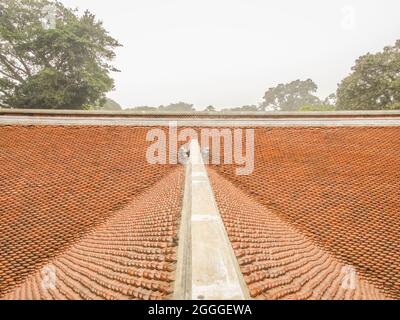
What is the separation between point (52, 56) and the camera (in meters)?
21.3

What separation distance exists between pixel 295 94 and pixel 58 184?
57.4 meters

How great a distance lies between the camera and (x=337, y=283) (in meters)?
3.44

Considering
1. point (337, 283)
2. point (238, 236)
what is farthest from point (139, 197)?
point (337, 283)

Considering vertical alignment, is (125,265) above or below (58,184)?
below

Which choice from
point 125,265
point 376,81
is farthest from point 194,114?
point 376,81

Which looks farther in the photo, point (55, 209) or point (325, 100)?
point (325, 100)

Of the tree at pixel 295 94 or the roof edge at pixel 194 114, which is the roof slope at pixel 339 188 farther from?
the tree at pixel 295 94

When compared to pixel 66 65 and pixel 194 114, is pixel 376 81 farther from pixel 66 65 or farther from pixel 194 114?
pixel 66 65

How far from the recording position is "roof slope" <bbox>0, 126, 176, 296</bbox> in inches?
213

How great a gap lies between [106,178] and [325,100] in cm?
5883

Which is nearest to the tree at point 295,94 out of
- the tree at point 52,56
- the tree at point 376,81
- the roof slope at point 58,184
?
the tree at point 376,81

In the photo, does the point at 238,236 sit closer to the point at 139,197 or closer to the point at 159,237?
the point at 159,237

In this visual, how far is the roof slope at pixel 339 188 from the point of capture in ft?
17.4
